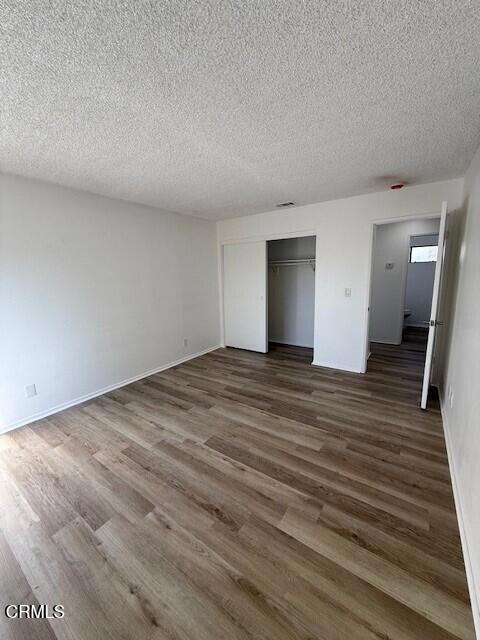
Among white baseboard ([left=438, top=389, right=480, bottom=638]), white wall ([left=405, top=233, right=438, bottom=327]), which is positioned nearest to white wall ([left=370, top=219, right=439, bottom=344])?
white wall ([left=405, top=233, right=438, bottom=327])

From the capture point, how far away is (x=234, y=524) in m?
1.57

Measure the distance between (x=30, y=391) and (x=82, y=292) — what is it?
1.15 m

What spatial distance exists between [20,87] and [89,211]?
182 centimetres

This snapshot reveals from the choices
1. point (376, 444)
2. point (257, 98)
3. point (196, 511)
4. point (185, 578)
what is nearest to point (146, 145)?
point (257, 98)

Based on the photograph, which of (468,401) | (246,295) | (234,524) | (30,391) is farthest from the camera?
(246,295)

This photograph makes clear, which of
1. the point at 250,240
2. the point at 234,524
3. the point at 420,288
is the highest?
the point at 250,240

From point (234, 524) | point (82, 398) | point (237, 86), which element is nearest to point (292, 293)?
point (82, 398)

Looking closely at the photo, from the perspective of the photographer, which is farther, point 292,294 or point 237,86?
point 292,294

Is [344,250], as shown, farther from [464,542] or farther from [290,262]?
[464,542]

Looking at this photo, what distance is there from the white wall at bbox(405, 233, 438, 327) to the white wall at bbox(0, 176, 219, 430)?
568cm

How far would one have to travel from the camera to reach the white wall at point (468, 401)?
4.30 ft

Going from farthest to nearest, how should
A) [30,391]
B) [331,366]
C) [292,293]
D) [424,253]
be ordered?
[424,253] < [292,293] < [331,366] < [30,391]

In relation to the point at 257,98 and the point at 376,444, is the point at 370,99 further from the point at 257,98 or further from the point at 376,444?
the point at 376,444

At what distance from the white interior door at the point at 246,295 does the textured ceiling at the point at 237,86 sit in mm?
2131
